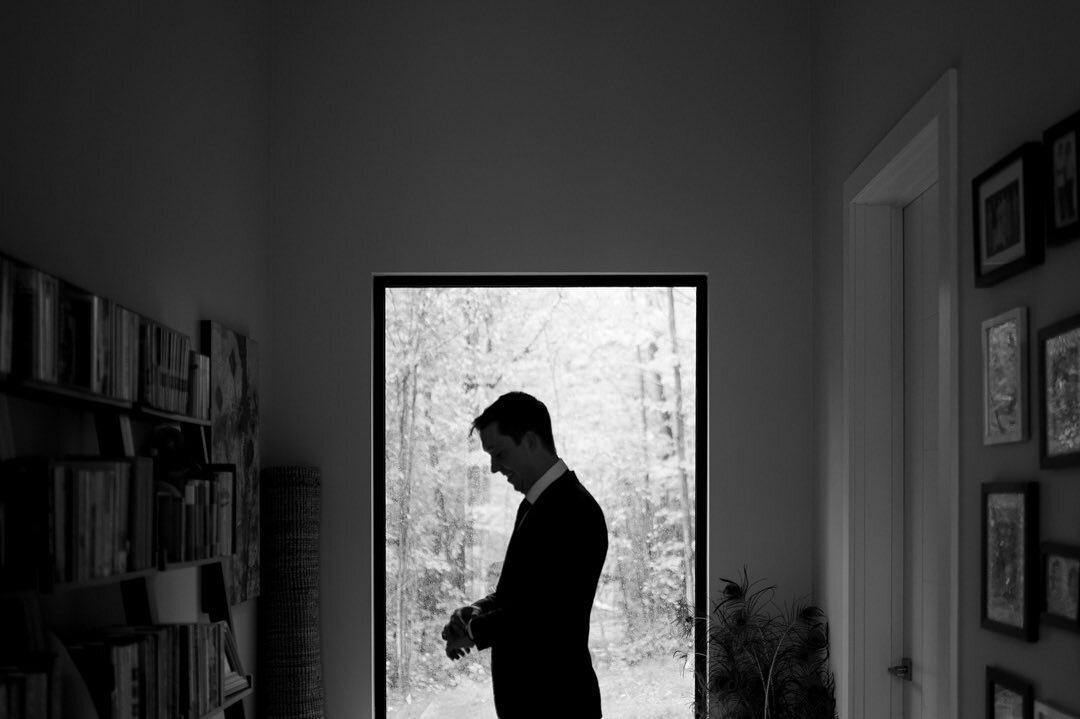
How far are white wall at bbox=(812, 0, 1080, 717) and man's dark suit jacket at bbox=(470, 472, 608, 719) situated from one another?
1.28 meters

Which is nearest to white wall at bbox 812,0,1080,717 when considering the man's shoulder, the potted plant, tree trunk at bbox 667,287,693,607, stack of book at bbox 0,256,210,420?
tree trunk at bbox 667,287,693,607

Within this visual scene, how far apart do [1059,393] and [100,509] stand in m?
2.03

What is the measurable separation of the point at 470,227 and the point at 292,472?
4.05 feet

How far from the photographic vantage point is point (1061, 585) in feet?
8.64

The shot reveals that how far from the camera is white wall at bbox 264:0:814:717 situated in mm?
5523

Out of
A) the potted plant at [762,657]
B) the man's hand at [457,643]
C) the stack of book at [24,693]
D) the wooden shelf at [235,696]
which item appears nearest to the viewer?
the stack of book at [24,693]

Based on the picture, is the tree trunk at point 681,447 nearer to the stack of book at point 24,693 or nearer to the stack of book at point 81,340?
the stack of book at point 81,340

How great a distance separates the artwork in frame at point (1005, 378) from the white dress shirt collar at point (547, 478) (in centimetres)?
157

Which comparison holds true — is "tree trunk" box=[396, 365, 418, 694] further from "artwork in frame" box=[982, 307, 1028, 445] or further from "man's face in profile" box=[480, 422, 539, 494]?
"artwork in frame" box=[982, 307, 1028, 445]

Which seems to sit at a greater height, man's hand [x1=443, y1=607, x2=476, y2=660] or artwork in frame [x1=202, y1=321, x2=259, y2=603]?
artwork in frame [x1=202, y1=321, x2=259, y2=603]

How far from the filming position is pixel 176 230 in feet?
14.2

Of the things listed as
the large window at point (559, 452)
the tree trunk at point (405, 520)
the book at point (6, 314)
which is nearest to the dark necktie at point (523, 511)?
the large window at point (559, 452)

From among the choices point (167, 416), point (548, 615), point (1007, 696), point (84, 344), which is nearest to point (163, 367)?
point (167, 416)

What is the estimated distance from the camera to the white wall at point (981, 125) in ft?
8.80
